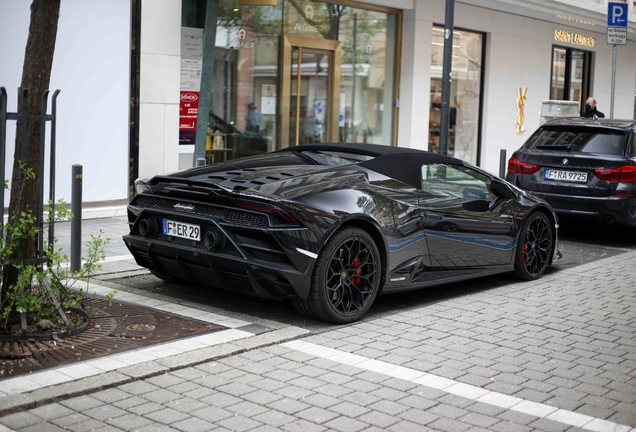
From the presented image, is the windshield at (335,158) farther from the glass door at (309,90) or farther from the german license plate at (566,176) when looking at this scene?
the glass door at (309,90)

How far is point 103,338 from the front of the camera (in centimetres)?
557

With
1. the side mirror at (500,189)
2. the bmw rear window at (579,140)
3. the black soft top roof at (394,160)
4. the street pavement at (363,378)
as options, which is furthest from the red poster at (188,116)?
the street pavement at (363,378)

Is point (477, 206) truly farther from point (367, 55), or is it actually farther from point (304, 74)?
point (367, 55)

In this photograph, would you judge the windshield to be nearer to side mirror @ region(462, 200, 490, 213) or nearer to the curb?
side mirror @ region(462, 200, 490, 213)

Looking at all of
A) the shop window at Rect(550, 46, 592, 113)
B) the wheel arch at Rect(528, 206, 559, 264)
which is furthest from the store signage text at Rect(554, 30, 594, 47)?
the wheel arch at Rect(528, 206, 559, 264)

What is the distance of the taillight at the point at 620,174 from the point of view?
10477 mm

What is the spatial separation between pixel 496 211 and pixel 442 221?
0.96 m

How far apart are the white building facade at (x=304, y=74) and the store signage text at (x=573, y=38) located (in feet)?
0.18

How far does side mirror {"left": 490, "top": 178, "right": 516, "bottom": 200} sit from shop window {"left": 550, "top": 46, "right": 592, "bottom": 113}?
51.6 ft

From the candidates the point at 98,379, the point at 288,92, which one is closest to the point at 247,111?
the point at 288,92

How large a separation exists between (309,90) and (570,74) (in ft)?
35.6

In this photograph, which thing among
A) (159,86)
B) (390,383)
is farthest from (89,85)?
(390,383)

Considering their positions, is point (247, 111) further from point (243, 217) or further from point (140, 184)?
point (243, 217)

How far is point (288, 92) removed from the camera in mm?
15492
